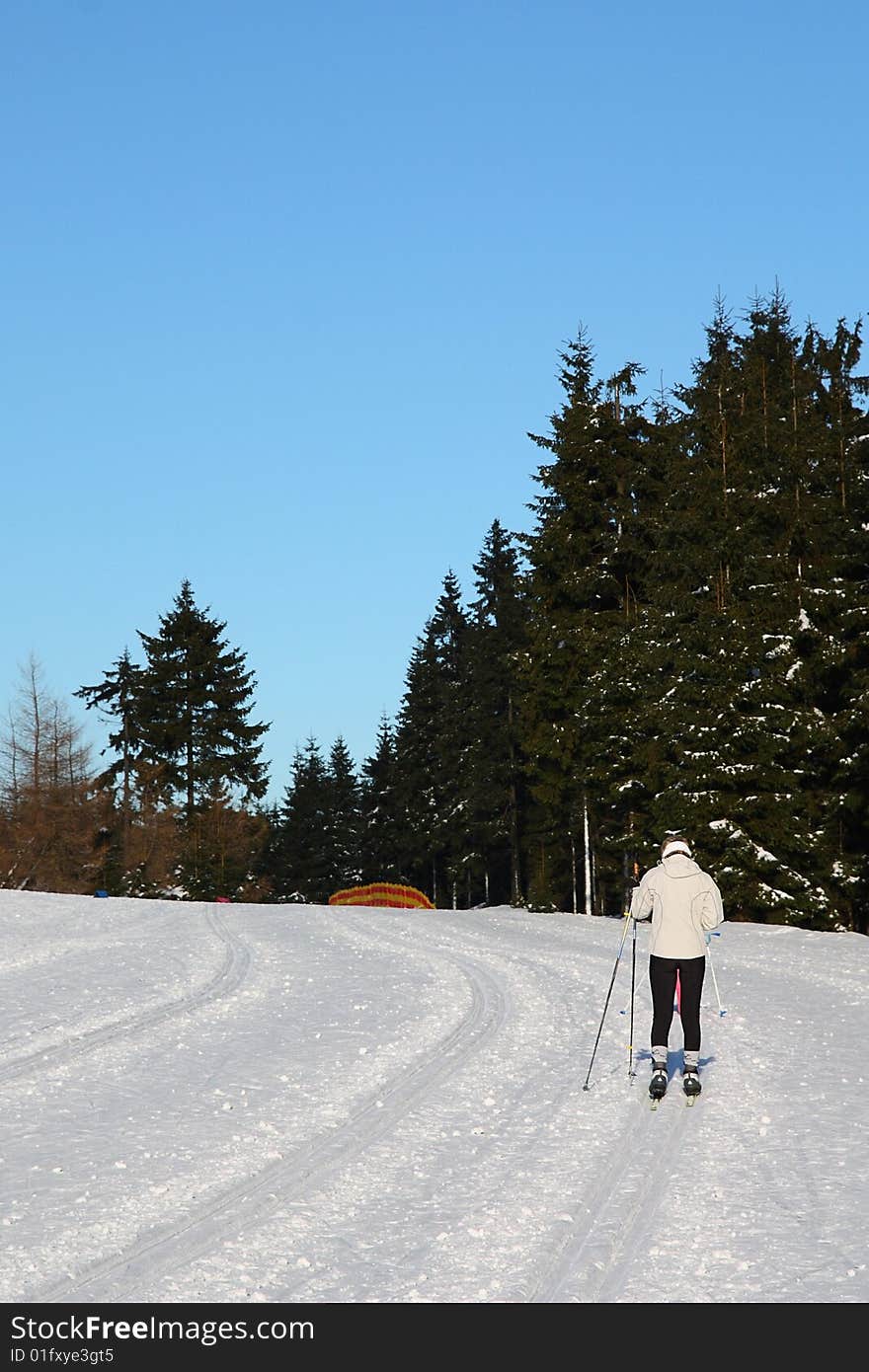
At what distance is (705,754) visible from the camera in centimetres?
3008

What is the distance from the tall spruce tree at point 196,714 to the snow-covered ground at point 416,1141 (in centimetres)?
4947

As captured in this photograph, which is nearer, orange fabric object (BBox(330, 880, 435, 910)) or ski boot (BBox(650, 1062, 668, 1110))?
ski boot (BBox(650, 1062, 668, 1110))

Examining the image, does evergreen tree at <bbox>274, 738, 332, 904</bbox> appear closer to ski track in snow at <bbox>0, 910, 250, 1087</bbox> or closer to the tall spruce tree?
the tall spruce tree

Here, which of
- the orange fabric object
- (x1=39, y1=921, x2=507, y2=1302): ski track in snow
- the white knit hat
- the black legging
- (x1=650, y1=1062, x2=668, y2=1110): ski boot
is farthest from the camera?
the orange fabric object

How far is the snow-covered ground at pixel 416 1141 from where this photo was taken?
6.06 metres

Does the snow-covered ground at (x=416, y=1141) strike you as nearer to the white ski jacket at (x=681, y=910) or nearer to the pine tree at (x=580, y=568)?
the white ski jacket at (x=681, y=910)

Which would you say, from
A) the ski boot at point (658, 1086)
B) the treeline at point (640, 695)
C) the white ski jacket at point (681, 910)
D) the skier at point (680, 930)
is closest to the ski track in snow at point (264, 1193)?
the ski boot at point (658, 1086)

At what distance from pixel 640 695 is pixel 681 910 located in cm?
2443

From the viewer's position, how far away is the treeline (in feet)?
99.6

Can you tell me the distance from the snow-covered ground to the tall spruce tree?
4947 centimetres

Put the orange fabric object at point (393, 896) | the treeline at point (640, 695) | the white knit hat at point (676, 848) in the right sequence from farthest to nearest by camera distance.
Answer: the orange fabric object at point (393, 896), the treeline at point (640, 695), the white knit hat at point (676, 848)

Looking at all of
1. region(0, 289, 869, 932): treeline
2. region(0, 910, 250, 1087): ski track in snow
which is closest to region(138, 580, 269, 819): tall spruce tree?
region(0, 289, 869, 932): treeline

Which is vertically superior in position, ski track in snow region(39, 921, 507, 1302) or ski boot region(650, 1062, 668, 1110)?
ski boot region(650, 1062, 668, 1110)
